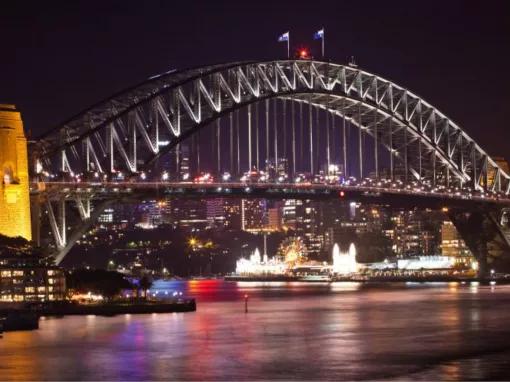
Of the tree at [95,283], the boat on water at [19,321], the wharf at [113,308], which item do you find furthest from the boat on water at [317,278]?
the boat on water at [19,321]

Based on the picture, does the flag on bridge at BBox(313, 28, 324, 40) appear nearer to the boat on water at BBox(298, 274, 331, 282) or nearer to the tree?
the tree

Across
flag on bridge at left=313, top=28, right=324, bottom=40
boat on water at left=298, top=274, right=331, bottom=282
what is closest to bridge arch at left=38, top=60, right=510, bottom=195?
flag on bridge at left=313, top=28, right=324, bottom=40

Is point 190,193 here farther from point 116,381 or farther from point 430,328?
point 116,381

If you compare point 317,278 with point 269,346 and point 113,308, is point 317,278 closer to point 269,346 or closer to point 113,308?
point 113,308

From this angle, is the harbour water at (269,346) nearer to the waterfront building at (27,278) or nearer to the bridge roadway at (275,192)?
the waterfront building at (27,278)

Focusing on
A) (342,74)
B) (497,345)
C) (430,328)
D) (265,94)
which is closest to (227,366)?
(497,345)
